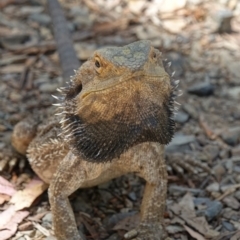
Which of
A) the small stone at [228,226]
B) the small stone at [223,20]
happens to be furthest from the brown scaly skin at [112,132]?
the small stone at [223,20]

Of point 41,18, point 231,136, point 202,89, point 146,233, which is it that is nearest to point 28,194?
point 146,233

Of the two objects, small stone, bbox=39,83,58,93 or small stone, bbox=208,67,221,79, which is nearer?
→ small stone, bbox=39,83,58,93

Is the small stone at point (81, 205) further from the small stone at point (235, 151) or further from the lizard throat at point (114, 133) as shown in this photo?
the small stone at point (235, 151)

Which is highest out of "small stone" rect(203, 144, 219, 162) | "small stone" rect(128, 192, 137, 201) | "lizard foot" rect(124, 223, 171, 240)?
"lizard foot" rect(124, 223, 171, 240)

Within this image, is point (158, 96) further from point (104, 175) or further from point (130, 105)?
point (104, 175)

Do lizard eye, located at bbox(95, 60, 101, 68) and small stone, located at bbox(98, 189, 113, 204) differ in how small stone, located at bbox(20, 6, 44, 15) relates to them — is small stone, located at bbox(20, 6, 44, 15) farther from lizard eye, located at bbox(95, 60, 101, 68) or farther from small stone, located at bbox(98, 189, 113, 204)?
lizard eye, located at bbox(95, 60, 101, 68)

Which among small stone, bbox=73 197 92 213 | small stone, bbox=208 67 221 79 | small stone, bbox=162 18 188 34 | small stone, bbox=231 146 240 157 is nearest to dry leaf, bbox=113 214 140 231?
small stone, bbox=73 197 92 213

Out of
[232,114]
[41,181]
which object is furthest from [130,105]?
[232,114]
